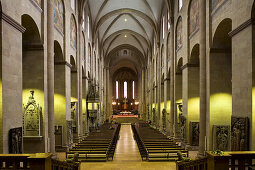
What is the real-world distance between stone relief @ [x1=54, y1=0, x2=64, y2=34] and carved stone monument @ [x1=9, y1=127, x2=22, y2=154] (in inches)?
303

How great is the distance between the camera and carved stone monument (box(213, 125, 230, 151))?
457 inches

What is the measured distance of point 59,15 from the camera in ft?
48.3

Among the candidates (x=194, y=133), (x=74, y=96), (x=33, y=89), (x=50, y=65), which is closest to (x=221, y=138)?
(x=194, y=133)

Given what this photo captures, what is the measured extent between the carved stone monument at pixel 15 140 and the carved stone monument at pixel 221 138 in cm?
927

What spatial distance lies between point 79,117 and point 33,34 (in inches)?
398

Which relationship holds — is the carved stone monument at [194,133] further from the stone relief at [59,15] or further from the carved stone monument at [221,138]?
the stone relief at [59,15]

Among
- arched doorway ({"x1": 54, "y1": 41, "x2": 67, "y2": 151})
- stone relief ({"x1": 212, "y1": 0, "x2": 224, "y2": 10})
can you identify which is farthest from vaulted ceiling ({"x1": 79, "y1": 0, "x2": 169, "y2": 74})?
stone relief ({"x1": 212, "y1": 0, "x2": 224, "y2": 10})

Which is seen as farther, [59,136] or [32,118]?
[59,136]

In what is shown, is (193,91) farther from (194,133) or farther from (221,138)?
(221,138)

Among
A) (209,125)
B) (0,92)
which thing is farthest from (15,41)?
(209,125)

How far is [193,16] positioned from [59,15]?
349 inches

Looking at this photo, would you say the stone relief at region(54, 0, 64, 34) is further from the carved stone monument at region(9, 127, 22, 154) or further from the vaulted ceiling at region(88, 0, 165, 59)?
the vaulted ceiling at region(88, 0, 165, 59)

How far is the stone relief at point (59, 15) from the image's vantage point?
14.0 m

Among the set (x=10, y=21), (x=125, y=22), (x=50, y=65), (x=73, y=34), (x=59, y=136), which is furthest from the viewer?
(x=125, y=22)
